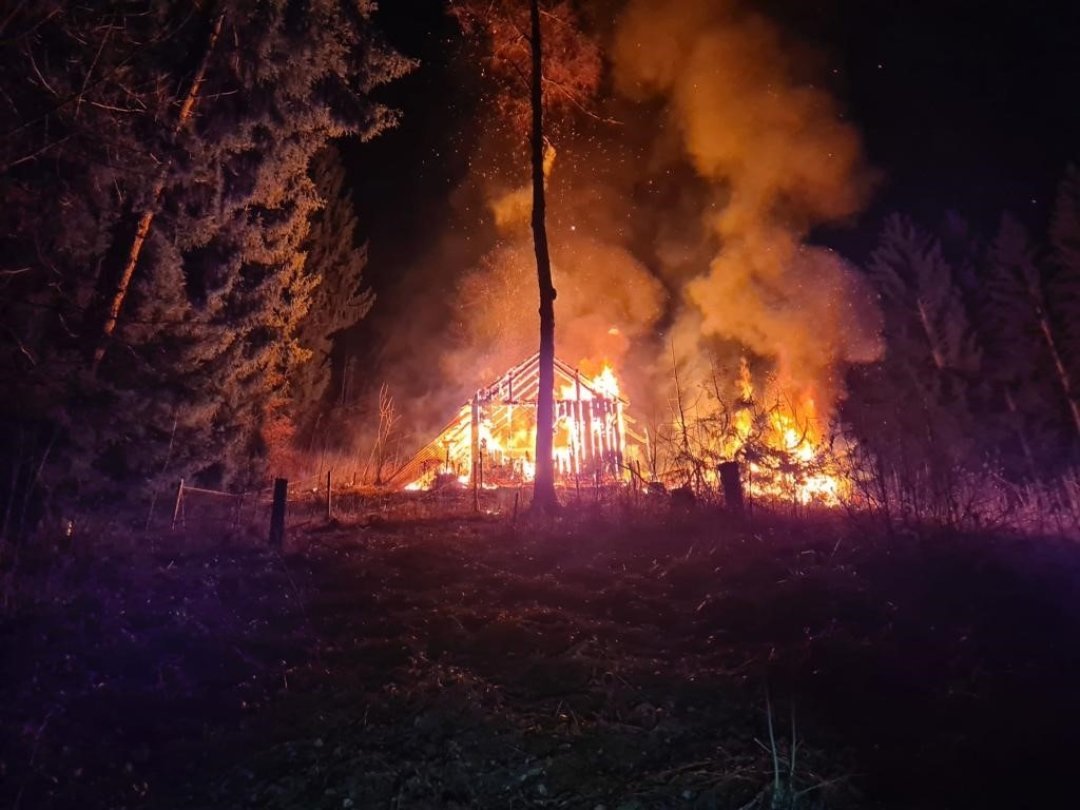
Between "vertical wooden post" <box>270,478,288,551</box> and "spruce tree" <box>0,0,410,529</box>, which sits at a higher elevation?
"spruce tree" <box>0,0,410,529</box>

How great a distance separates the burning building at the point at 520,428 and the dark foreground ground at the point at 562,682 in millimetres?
12671

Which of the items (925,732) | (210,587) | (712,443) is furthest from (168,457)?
(925,732)

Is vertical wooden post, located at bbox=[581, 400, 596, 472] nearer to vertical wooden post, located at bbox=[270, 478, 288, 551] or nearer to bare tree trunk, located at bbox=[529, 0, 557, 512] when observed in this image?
bare tree trunk, located at bbox=[529, 0, 557, 512]

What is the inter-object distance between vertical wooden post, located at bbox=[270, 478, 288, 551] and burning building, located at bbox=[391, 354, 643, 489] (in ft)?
33.1

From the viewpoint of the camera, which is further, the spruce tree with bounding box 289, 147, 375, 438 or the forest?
the spruce tree with bounding box 289, 147, 375, 438

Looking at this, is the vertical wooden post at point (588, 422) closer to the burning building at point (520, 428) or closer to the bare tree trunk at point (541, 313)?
the burning building at point (520, 428)

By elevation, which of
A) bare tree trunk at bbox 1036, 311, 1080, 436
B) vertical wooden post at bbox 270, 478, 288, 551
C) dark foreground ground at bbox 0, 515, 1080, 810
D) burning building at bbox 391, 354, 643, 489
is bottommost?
dark foreground ground at bbox 0, 515, 1080, 810

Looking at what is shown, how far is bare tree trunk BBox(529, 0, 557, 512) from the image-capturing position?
455 inches

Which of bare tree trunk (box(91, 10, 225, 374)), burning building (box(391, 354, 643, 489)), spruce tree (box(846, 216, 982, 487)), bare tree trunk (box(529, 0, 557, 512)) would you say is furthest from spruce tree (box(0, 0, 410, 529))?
spruce tree (box(846, 216, 982, 487))

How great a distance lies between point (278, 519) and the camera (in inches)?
366

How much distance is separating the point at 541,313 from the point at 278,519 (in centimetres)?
637

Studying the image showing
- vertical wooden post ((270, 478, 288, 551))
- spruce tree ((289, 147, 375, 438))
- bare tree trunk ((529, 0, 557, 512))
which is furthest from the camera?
spruce tree ((289, 147, 375, 438))

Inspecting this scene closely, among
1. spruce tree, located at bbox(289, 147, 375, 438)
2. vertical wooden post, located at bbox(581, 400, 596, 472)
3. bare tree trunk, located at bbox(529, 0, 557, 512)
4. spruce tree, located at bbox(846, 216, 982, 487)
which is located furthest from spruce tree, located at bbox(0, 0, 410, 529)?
spruce tree, located at bbox(846, 216, 982, 487)

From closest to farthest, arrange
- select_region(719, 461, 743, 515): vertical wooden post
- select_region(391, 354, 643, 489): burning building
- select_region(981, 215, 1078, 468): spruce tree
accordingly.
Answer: select_region(719, 461, 743, 515): vertical wooden post < select_region(391, 354, 643, 489): burning building < select_region(981, 215, 1078, 468): spruce tree
